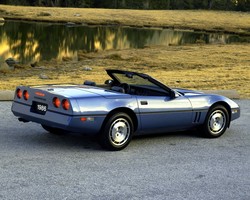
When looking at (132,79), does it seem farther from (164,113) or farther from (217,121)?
(217,121)

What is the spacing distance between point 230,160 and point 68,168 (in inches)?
90.1

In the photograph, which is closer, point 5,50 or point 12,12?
point 5,50

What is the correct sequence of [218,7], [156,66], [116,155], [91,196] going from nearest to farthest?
1. [91,196]
2. [116,155]
3. [156,66]
4. [218,7]

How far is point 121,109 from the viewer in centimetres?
712

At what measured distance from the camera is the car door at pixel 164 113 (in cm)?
736

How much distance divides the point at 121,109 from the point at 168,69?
1453cm

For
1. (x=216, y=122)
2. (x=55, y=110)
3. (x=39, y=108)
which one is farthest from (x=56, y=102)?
(x=216, y=122)

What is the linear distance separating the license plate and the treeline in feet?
311

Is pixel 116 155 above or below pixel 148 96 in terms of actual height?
below

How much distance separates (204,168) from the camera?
641 centimetres

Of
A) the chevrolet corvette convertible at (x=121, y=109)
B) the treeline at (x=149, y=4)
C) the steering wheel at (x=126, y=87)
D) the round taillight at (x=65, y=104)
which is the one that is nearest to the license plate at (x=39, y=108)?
the chevrolet corvette convertible at (x=121, y=109)

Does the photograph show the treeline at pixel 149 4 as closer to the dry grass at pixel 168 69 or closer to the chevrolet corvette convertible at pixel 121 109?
the dry grass at pixel 168 69

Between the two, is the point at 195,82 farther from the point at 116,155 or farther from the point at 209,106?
the point at 116,155

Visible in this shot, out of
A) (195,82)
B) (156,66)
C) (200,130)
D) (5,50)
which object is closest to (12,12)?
(5,50)
